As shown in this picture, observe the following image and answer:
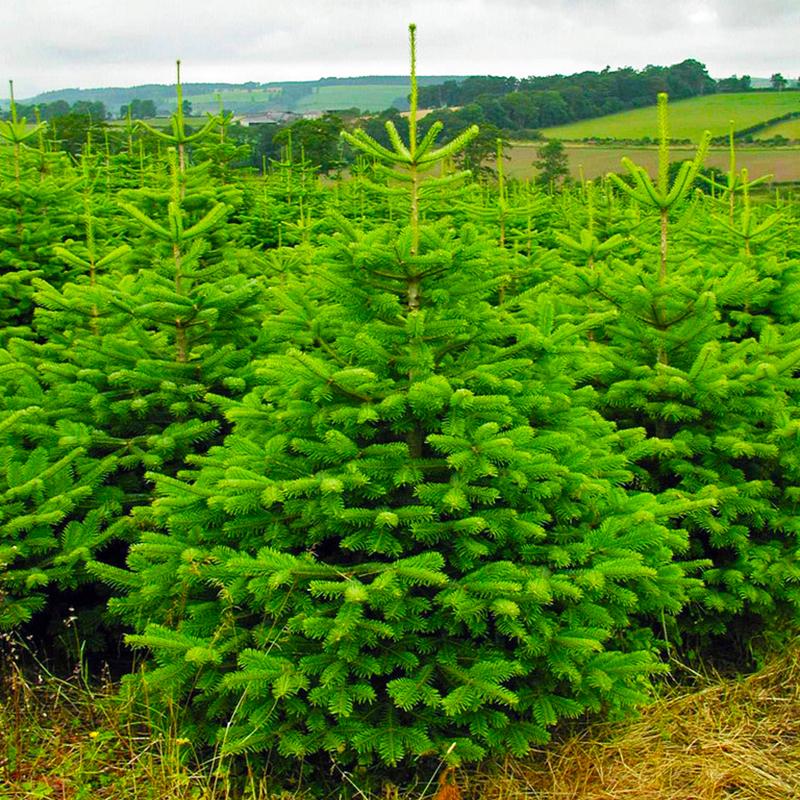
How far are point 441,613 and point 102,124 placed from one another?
60.7ft

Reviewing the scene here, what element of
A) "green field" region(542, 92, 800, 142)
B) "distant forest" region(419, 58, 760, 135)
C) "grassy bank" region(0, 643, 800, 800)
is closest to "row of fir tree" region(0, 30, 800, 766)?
"grassy bank" region(0, 643, 800, 800)

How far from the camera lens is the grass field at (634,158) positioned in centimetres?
3556

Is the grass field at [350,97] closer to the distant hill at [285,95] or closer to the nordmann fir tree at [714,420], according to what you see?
the distant hill at [285,95]

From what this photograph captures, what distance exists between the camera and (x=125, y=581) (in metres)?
3.58

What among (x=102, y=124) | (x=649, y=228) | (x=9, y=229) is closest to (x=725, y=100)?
(x=102, y=124)

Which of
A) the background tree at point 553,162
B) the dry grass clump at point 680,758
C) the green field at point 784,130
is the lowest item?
the dry grass clump at point 680,758

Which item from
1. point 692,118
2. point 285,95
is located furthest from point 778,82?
point 285,95

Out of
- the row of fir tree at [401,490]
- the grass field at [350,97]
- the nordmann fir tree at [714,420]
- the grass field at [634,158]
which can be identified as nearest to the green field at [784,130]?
the grass field at [634,158]

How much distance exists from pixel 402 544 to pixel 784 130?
50.3 m

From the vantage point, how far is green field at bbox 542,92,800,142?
157 feet

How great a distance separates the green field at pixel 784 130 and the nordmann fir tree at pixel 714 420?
45763mm

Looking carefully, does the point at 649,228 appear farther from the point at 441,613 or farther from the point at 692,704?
the point at 441,613

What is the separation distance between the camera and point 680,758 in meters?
3.55

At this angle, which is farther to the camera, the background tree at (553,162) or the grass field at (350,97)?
the grass field at (350,97)
